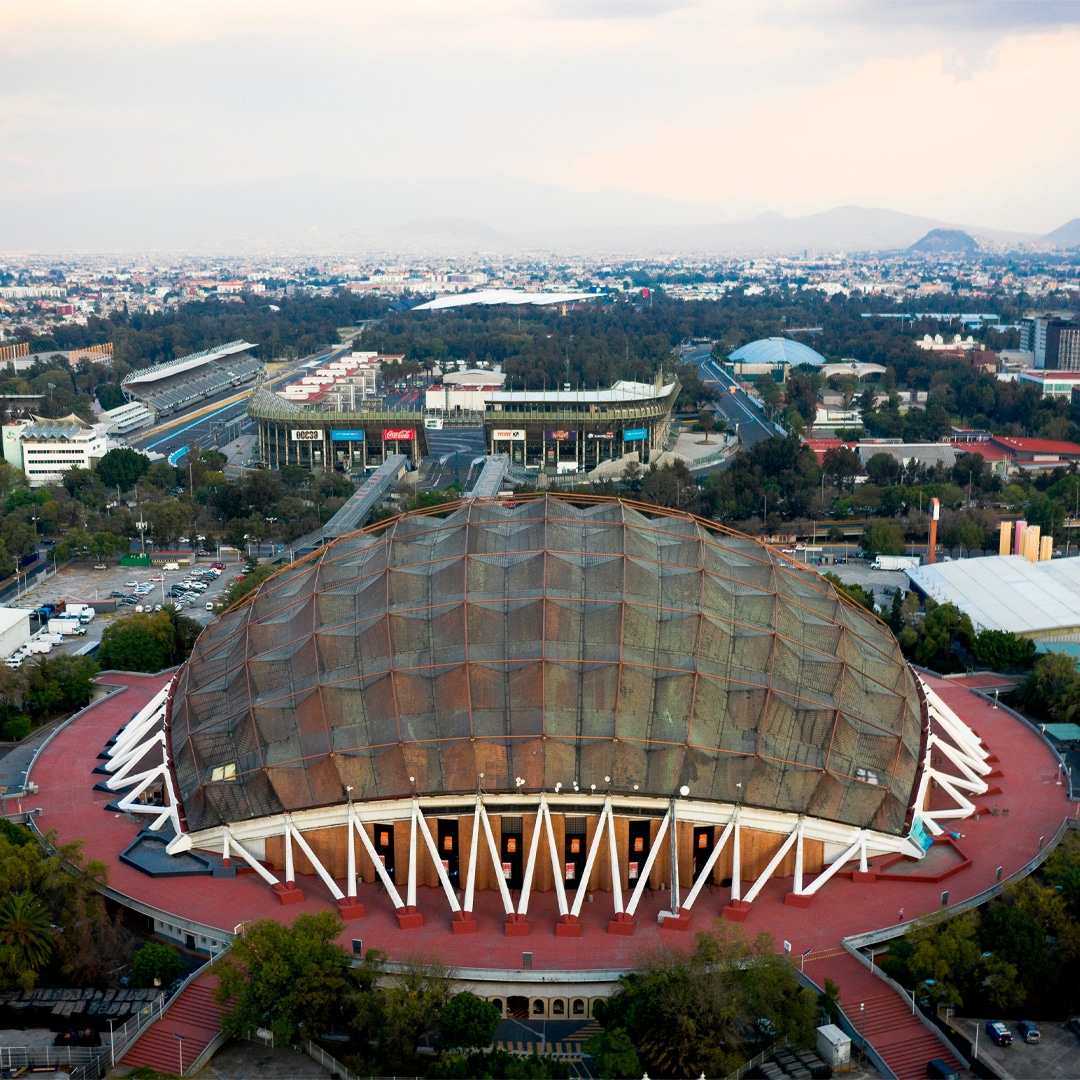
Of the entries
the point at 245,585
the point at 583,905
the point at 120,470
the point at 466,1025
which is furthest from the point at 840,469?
the point at 466,1025

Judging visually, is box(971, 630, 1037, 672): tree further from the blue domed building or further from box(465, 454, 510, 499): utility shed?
the blue domed building

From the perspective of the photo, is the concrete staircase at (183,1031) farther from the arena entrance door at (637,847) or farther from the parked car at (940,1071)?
the parked car at (940,1071)

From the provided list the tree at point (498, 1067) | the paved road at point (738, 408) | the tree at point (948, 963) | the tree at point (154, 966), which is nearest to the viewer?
the tree at point (498, 1067)

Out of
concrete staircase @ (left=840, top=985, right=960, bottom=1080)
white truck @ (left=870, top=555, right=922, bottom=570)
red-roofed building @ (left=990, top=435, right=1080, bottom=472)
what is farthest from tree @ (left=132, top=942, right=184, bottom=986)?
red-roofed building @ (left=990, top=435, right=1080, bottom=472)

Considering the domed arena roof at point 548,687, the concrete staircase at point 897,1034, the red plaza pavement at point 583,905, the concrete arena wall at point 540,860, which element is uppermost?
the domed arena roof at point 548,687

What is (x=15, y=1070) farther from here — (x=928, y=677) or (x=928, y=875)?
(x=928, y=677)

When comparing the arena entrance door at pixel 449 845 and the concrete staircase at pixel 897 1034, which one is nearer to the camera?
the concrete staircase at pixel 897 1034

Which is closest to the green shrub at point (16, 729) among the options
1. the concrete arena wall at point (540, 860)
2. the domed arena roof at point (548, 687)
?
the domed arena roof at point (548, 687)

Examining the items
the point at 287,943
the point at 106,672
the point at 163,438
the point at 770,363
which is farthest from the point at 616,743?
the point at 770,363

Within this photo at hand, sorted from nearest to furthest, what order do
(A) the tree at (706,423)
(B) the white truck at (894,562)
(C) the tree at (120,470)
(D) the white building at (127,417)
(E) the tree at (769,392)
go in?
(B) the white truck at (894,562)
(C) the tree at (120,470)
(A) the tree at (706,423)
(D) the white building at (127,417)
(E) the tree at (769,392)
